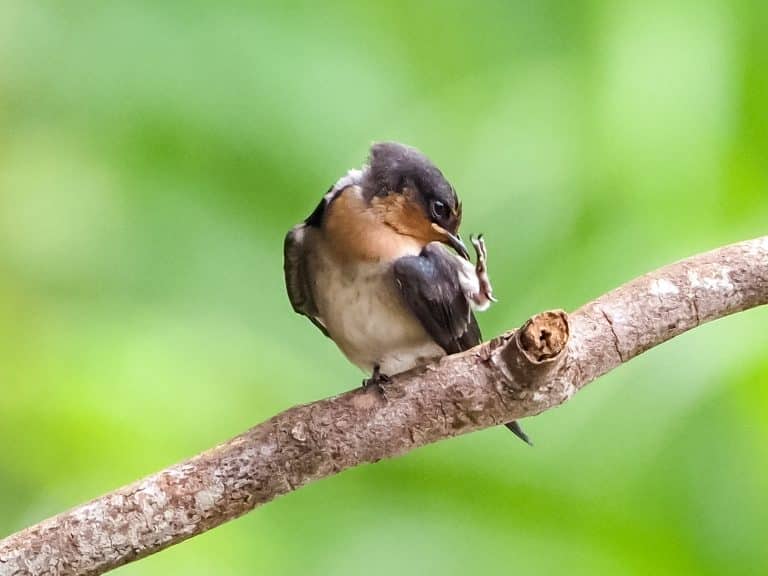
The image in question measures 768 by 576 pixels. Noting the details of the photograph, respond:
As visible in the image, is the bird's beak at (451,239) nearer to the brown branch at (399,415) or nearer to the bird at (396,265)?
the bird at (396,265)

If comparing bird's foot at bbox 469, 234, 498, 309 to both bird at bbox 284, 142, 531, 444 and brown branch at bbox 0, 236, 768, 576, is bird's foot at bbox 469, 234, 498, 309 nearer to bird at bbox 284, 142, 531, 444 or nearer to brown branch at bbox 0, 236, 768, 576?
bird at bbox 284, 142, 531, 444

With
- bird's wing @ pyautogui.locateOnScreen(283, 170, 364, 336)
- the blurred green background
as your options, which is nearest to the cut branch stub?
bird's wing @ pyautogui.locateOnScreen(283, 170, 364, 336)

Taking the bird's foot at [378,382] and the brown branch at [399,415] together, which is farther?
the bird's foot at [378,382]

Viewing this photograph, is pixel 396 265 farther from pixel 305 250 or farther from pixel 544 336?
pixel 544 336

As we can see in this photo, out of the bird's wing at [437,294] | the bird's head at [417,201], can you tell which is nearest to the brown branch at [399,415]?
the bird's wing at [437,294]

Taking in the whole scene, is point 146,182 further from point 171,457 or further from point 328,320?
point 328,320

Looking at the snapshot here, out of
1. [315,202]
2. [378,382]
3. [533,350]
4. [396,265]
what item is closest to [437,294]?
[396,265]

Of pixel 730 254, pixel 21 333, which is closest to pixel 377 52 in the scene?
pixel 21 333
